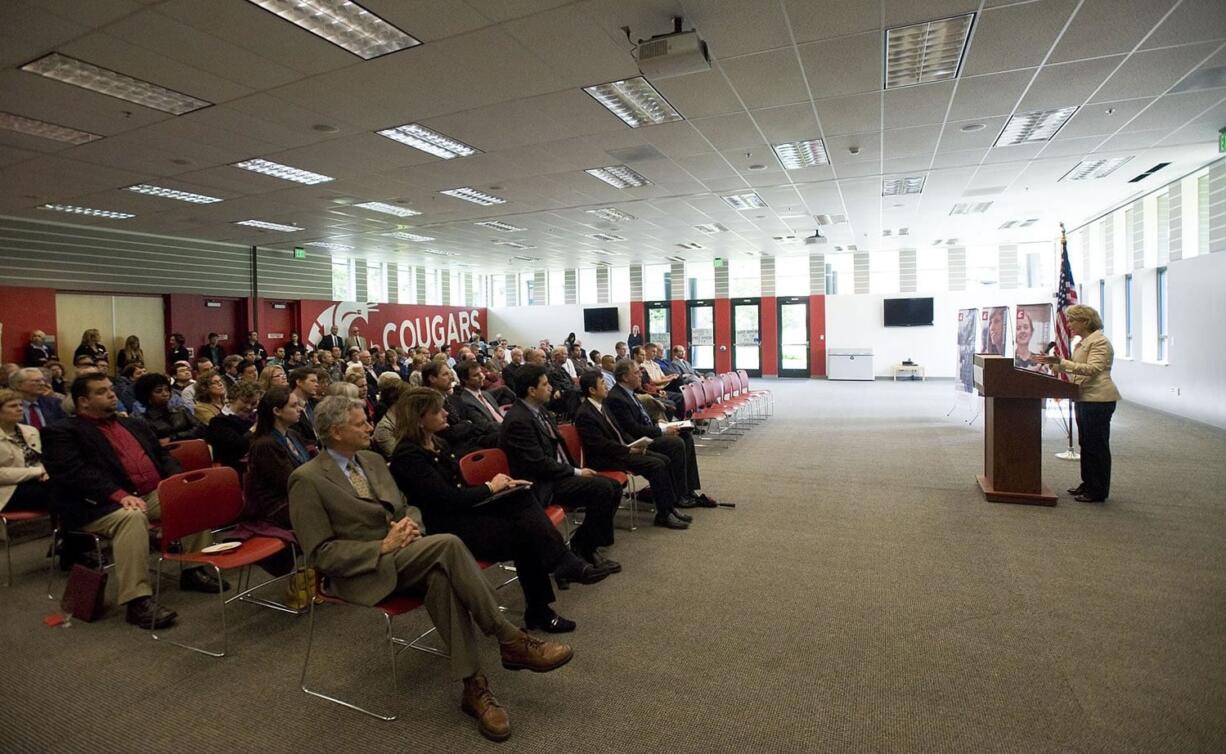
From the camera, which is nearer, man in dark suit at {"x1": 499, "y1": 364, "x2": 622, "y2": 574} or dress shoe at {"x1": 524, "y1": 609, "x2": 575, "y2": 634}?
dress shoe at {"x1": 524, "y1": 609, "x2": 575, "y2": 634}

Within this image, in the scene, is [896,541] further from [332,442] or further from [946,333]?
[946,333]

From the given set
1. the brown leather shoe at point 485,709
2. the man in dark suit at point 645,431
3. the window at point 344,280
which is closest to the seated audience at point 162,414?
the man in dark suit at point 645,431

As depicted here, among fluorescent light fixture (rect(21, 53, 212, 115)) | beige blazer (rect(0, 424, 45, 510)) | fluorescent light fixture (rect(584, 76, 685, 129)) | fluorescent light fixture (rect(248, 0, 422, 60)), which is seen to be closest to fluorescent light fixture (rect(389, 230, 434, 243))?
fluorescent light fixture (rect(21, 53, 212, 115))

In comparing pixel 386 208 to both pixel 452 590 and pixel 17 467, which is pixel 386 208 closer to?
pixel 17 467

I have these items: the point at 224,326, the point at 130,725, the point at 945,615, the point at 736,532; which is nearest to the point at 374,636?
the point at 130,725

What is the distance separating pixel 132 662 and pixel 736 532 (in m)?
3.62

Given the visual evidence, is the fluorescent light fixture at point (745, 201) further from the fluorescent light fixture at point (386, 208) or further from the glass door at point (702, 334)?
the glass door at point (702, 334)

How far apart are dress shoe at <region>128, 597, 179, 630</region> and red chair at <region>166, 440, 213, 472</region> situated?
105cm

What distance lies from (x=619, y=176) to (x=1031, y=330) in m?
7.18

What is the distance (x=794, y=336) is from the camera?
19328 mm

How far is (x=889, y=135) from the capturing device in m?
7.13

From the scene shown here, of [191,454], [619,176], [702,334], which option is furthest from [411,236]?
[702,334]

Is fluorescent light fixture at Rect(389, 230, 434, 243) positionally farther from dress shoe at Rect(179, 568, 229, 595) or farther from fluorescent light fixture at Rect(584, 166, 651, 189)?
dress shoe at Rect(179, 568, 229, 595)

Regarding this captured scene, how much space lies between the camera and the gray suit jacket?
2.50 metres
